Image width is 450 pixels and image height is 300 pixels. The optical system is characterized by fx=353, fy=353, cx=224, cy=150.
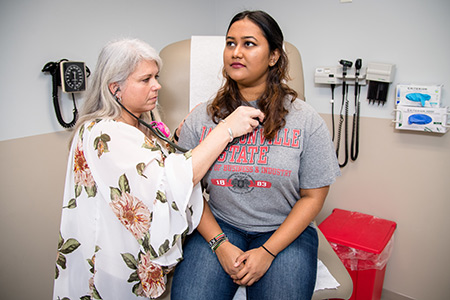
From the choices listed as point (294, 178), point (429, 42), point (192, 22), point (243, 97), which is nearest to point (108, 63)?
point (243, 97)

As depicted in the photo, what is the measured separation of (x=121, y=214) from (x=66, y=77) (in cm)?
77

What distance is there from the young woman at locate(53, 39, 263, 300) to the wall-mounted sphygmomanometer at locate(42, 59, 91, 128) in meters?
0.42

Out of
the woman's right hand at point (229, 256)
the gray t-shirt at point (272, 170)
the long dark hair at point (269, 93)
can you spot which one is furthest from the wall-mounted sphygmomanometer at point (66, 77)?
the woman's right hand at point (229, 256)

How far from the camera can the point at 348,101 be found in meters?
1.86

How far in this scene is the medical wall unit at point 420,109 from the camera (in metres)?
1.57

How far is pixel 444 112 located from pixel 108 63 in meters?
1.41

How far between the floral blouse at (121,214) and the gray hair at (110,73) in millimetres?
75

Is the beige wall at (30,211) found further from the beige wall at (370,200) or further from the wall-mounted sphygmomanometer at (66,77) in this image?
the wall-mounted sphygmomanometer at (66,77)

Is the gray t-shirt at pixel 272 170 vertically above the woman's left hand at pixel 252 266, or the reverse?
the gray t-shirt at pixel 272 170

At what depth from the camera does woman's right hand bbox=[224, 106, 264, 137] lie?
3.63 ft

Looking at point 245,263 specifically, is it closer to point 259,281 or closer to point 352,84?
point 259,281

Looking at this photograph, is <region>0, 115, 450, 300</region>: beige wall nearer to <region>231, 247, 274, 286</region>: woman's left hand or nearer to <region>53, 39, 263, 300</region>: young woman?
<region>53, 39, 263, 300</region>: young woman

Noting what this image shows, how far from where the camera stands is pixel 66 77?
4.92ft

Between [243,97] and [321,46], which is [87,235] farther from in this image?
[321,46]
